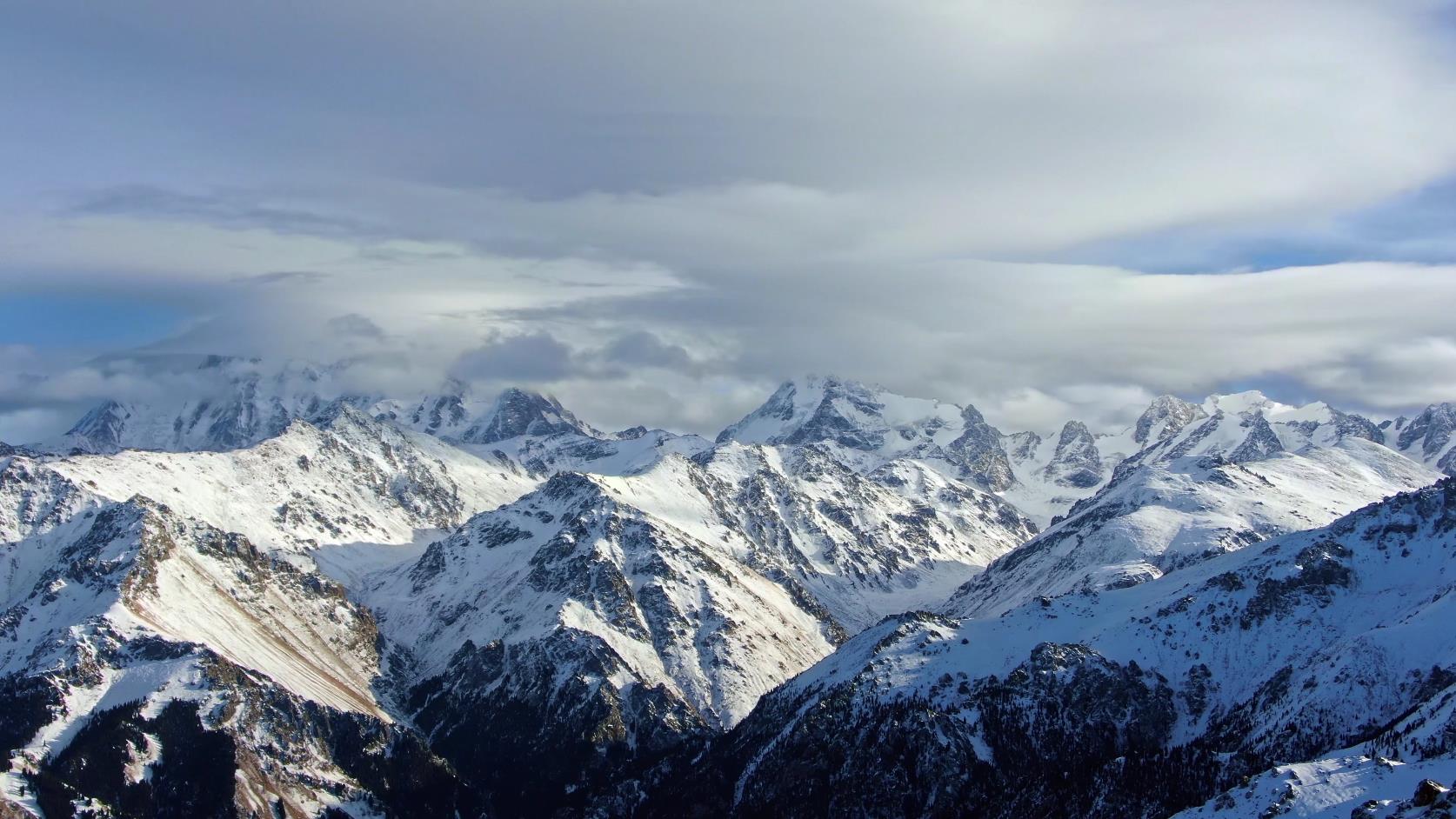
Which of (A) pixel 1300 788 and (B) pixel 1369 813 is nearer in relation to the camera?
(B) pixel 1369 813

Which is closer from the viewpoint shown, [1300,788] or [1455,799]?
[1455,799]

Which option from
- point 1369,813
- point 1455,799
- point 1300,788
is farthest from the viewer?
point 1300,788

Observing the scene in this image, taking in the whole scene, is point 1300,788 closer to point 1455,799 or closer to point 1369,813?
point 1369,813

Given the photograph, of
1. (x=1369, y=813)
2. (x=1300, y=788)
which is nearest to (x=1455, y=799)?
(x=1369, y=813)

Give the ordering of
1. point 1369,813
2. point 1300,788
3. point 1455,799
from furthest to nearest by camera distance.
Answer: point 1300,788
point 1369,813
point 1455,799

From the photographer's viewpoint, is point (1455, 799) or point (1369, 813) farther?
point (1369, 813)
